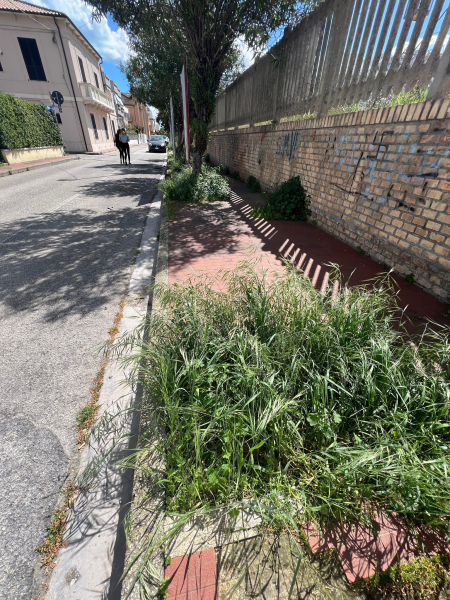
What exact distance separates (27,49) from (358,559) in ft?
110

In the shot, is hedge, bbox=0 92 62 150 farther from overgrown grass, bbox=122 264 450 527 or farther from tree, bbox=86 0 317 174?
overgrown grass, bbox=122 264 450 527

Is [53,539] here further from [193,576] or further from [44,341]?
[44,341]

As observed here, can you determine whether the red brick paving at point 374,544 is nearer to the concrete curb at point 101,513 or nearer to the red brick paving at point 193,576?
the red brick paving at point 193,576

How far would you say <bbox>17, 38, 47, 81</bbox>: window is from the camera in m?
22.0

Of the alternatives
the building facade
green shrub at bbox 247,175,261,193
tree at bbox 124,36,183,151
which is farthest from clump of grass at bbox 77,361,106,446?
the building facade

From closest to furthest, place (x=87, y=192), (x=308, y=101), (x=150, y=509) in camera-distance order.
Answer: (x=150, y=509) < (x=308, y=101) < (x=87, y=192)

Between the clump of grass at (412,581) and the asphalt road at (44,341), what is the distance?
149cm

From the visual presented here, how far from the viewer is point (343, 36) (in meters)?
4.71

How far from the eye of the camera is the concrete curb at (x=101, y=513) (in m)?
1.27

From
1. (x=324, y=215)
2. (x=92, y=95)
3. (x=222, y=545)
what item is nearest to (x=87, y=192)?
(x=324, y=215)

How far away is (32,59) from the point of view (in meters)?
22.5

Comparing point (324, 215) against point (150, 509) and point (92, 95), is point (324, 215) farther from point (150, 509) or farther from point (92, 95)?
point (92, 95)

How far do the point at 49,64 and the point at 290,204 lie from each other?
28.5m

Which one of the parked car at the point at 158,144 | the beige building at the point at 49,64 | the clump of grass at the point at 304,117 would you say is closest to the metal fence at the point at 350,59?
the clump of grass at the point at 304,117
